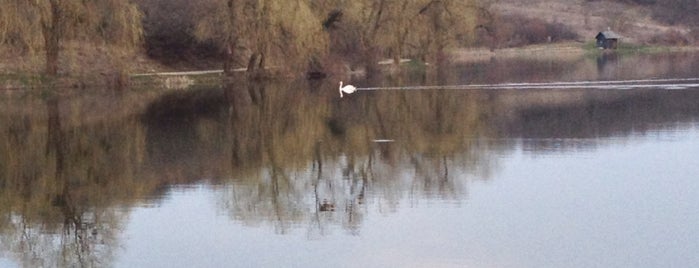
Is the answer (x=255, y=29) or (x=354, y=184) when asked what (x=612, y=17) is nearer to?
(x=255, y=29)

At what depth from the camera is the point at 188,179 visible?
1927cm

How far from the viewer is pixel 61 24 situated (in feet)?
131

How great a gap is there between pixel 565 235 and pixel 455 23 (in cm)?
4326

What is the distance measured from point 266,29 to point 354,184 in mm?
25994

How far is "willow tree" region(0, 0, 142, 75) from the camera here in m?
38.4

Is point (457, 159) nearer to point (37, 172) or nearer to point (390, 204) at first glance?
point (390, 204)

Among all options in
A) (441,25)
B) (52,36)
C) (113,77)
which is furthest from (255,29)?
(441,25)

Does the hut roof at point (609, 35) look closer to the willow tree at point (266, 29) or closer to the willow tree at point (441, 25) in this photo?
the willow tree at point (441, 25)

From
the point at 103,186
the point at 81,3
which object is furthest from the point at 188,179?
the point at 81,3

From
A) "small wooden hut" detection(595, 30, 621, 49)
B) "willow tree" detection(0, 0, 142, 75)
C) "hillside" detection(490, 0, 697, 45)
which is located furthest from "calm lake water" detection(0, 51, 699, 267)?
"hillside" detection(490, 0, 697, 45)

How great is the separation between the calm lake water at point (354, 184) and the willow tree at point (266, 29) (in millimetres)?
10061

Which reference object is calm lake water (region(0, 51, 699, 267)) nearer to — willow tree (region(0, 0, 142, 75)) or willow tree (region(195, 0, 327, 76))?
willow tree (region(0, 0, 142, 75))

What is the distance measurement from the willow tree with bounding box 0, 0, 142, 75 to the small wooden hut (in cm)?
5560

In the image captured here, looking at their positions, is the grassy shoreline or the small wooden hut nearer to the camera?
the grassy shoreline
